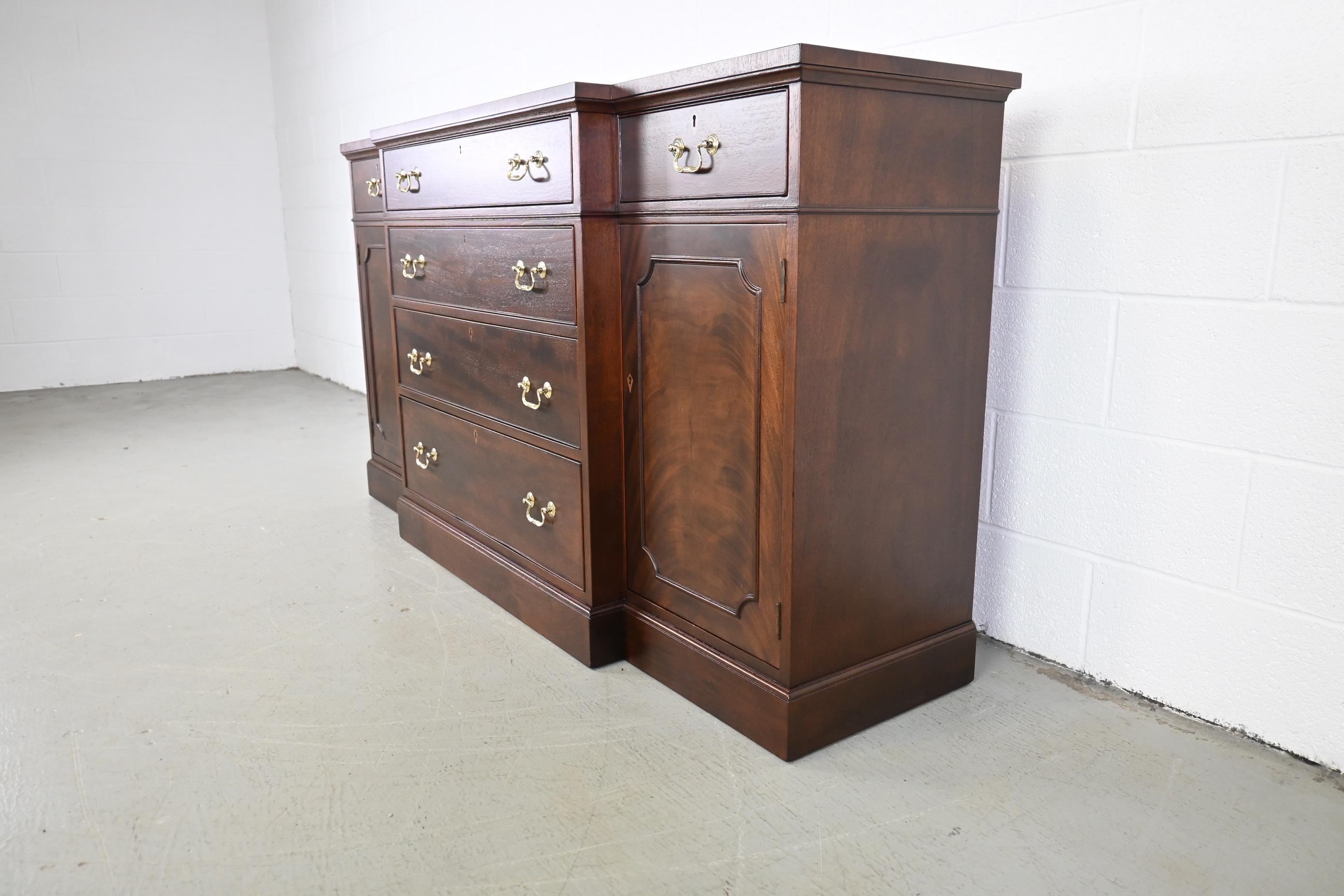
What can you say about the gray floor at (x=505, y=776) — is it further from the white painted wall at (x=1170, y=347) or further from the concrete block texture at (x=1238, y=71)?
the concrete block texture at (x=1238, y=71)

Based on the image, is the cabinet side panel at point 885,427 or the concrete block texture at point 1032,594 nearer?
the cabinet side panel at point 885,427

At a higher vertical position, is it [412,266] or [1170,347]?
[412,266]

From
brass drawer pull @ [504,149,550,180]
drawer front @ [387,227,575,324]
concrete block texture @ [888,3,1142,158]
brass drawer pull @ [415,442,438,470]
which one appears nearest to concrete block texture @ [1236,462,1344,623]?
concrete block texture @ [888,3,1142,158]

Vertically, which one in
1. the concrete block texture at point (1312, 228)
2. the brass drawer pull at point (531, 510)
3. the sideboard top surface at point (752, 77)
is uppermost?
the sideboard top surface at point (752, 77)

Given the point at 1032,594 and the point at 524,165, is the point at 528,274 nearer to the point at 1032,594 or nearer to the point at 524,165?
the point at 524,165

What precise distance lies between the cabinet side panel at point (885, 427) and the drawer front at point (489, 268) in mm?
573

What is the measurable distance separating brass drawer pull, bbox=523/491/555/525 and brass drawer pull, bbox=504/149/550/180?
2.17 ft

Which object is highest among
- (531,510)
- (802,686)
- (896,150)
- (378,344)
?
(896,150)

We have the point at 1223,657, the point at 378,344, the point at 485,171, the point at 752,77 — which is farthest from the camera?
the point at 378,344

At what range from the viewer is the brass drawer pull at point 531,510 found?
2008 millimetres

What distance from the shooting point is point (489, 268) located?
212cm

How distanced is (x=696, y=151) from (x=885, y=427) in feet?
1.83

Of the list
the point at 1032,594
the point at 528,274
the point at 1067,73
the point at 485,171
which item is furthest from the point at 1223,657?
the point at 485,171

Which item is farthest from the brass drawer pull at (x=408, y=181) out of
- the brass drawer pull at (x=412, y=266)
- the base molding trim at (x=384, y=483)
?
the base molding trim at (x=384, y=483)
